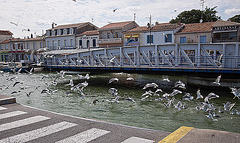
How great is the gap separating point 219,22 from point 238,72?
2314 centimetres

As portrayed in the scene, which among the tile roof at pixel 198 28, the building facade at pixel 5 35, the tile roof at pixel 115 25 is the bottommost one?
the tile roof at pixel 198 28

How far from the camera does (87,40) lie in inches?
2119

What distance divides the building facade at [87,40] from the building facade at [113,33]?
188cm

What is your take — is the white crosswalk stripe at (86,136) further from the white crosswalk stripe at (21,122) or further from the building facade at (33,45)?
the building facade at (33,45)

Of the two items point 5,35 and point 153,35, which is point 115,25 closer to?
point 153,35

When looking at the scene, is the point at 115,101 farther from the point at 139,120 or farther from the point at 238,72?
the point at 238,72

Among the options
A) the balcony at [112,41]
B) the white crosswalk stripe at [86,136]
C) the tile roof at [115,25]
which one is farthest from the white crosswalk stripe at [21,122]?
the tile roof at [115,25]

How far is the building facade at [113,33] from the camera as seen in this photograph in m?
47.4

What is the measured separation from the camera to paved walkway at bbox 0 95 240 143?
5672mm

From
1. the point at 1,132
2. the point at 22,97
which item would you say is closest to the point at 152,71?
the point at 22,97

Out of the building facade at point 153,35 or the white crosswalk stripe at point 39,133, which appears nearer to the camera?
the white crosswalk stripe at point 39,133

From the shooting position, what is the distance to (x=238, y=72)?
17.4 meters

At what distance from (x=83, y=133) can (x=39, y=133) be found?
1309 millimetres

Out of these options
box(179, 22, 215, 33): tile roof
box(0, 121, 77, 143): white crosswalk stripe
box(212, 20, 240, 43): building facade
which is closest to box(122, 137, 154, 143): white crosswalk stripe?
box(0, 121, 77, 143): white crosswalk stripe
